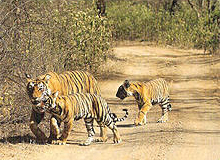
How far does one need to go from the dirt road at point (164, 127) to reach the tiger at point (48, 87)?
376mm

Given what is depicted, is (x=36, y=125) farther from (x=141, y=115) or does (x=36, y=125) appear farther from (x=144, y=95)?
(x=144, y=95)

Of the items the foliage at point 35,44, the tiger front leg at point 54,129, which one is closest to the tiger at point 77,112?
the tiger front leg at point 54,129

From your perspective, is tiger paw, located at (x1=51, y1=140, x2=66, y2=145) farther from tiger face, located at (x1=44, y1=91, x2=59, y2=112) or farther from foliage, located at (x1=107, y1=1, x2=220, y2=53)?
foliage, located at (x1=107, y1=1, x2=220, y2=53)

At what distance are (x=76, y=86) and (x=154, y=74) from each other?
7829 millimetres

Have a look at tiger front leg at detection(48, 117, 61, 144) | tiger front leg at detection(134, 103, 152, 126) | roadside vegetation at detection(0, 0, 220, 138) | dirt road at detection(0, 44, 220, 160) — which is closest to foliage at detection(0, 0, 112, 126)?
roadside vegetation at detection(0, 0, 220, 138)

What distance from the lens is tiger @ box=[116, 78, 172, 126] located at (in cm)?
946

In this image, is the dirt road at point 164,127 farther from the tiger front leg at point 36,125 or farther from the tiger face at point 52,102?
the tiger face at point 52,102

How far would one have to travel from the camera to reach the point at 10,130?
829 centimetres

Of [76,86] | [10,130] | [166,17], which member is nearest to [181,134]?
[76,86]

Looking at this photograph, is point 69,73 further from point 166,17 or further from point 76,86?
point 166,17

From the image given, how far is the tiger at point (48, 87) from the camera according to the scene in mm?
7223

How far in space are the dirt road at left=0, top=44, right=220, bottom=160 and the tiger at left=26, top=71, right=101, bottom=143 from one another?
376 mm

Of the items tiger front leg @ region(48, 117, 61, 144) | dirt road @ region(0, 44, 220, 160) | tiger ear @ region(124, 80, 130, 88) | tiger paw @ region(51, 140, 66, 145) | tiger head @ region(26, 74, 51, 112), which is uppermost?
tiger head @ region(26, 74, 51, 112)

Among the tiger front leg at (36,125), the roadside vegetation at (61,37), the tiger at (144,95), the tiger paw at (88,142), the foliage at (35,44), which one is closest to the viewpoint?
the tiger front leg at (36,125)
